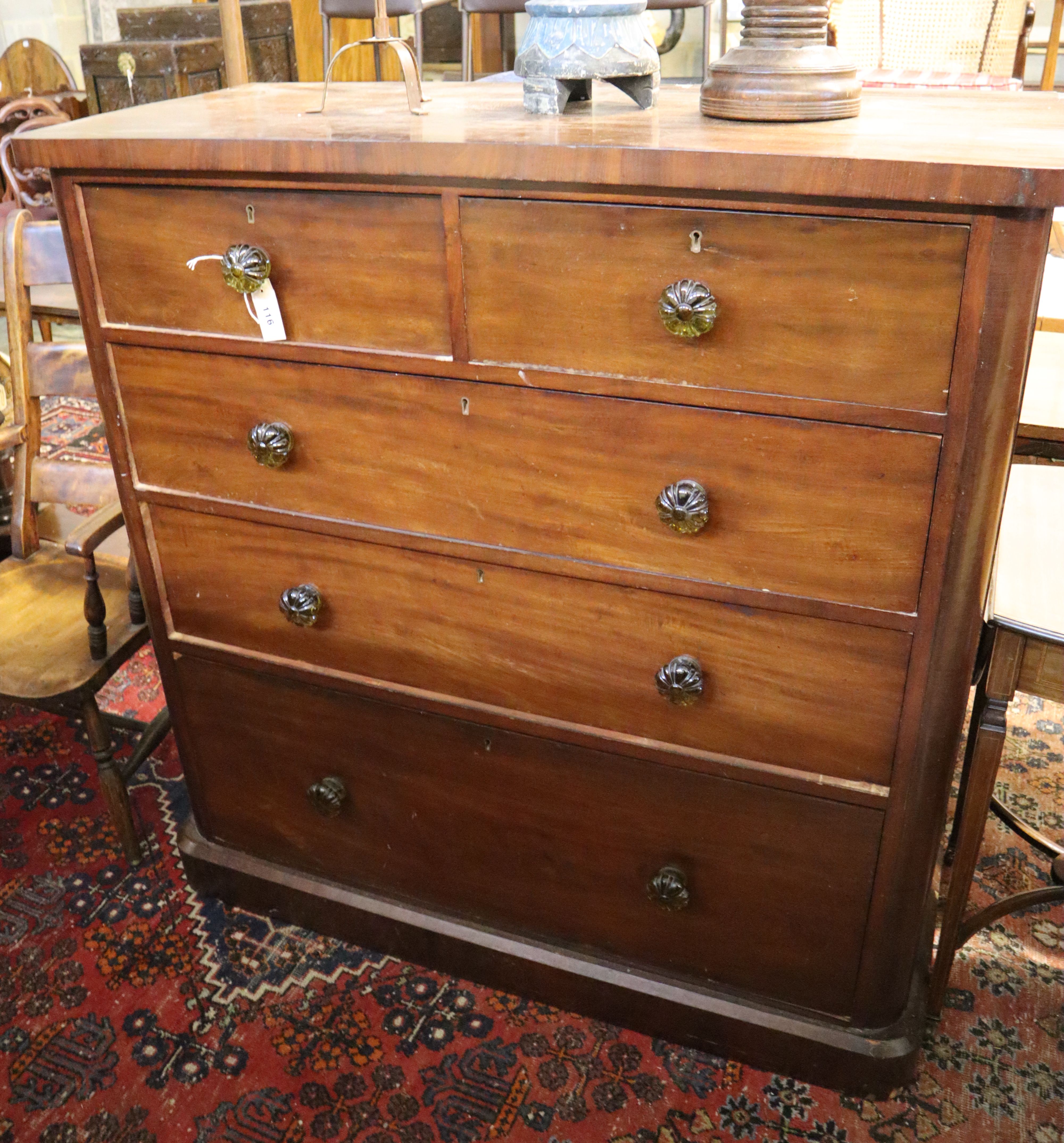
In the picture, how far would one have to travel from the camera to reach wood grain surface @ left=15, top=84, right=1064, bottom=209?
3.55ft

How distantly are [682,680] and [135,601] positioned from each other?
3.82 feet

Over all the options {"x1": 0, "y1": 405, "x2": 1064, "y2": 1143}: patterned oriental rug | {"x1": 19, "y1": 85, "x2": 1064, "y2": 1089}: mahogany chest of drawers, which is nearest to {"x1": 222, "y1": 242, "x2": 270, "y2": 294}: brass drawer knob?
{"x1": 19, "y1": 85, "x2": 1064, "y2": 1089}: mahogany chest of drawers

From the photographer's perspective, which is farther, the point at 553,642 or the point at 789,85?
the point at 553,642

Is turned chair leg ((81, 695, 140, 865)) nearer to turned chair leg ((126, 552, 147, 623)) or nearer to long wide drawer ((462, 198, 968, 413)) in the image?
turned chair leg ((126, 552, 147, 623))

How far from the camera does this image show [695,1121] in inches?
65.2

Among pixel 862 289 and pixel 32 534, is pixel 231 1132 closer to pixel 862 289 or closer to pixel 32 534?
pixel 32 534

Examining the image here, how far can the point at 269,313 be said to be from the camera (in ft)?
4.77

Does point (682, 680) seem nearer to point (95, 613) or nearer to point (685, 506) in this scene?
point (685, 506)

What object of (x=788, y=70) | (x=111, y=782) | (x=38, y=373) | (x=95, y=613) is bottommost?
(x=111, y=782)

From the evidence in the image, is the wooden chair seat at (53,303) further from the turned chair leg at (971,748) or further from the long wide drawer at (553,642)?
A: the turned chair leg at (971,748)

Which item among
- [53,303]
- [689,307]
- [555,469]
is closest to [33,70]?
[53,303]

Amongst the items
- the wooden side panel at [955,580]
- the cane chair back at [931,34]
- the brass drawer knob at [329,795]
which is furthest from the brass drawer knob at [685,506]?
the cane chair back at [931,34]

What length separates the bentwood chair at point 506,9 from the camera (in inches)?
102

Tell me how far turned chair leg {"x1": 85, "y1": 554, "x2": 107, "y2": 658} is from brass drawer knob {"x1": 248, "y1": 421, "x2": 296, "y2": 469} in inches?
21.1
